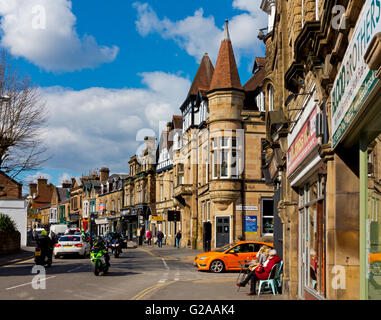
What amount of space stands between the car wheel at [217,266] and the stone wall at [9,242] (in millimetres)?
15107

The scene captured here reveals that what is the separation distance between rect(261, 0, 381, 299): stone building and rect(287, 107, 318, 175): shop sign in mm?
22

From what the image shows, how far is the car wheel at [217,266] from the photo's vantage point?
22.2 meters

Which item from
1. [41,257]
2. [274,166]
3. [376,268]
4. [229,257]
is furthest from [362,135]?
[41,257]

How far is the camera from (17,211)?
143 ft

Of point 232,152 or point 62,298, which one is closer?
point 62,298

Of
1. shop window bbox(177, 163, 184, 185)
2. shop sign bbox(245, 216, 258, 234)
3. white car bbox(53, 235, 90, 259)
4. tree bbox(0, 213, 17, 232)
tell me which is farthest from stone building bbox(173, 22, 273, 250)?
tree bbox(0, 213, 17, 232)

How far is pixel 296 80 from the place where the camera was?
12.6 m

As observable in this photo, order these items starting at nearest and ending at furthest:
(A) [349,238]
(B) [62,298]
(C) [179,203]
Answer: (A) [349,238] → (B) [62,298] → (C) [179,203]

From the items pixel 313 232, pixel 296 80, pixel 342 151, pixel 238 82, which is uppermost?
pixel 238 82

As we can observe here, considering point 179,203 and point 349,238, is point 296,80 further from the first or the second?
point 179,203

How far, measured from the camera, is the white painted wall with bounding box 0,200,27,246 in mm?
43281

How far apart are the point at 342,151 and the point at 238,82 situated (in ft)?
92.4
